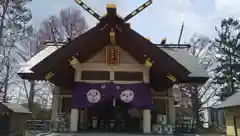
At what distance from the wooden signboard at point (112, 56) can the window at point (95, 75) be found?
0.43 meters

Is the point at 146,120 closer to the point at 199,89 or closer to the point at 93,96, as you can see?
the point at 93,96

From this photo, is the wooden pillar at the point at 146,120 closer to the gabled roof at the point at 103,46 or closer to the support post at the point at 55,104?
the gabled roof at the point at 103,46

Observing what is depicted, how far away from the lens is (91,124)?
1031cm

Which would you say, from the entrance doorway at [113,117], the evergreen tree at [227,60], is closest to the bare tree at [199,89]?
the evergreen tree at [227,60]

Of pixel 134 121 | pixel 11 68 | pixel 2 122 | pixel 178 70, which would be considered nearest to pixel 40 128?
pixel 134 121

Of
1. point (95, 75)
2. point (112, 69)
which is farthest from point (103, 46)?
point (95, 75)

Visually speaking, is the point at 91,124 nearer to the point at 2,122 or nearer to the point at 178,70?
the point at 178,70

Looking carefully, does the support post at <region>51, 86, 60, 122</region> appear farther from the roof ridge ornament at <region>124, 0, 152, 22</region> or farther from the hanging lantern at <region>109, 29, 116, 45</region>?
the roof ridge ornament at <region>124, 0, 152, 22</region>

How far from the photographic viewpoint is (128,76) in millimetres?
8977

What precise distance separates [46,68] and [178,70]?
472 centimetres

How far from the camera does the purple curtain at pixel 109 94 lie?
8508mm

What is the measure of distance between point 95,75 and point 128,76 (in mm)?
1276

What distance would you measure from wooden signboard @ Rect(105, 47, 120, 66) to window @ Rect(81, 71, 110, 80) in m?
0.43

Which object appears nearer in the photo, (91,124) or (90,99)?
(90,99)
